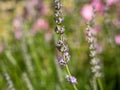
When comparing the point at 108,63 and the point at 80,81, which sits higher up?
the point at 108,63

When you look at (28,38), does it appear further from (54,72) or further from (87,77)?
(87,77)

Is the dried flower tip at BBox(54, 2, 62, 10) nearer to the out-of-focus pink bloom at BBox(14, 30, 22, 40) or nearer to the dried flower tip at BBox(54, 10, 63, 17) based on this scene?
the dried flower tip at BBox(54, 10, 63, 17)

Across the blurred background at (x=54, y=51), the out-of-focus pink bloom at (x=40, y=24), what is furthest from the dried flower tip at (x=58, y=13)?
the out-of-focus pink bloom at (x=40, y=24)

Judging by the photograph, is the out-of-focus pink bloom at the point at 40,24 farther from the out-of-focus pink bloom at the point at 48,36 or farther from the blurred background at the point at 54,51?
the out-of-focus pink bloom at the point at 48,36

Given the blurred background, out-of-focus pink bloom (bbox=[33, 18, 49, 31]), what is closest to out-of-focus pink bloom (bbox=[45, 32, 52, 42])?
the blurred background

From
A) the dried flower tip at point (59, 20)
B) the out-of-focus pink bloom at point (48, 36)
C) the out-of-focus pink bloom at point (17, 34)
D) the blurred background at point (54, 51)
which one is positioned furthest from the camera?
the out-of-focus pink bloom at point (17, 34)

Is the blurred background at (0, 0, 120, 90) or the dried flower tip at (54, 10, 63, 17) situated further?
the blurred background at (0, 0, 120, 90)

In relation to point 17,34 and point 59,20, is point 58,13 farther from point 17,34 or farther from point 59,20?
point 17,34

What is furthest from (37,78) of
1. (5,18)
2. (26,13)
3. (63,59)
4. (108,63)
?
(5,18)

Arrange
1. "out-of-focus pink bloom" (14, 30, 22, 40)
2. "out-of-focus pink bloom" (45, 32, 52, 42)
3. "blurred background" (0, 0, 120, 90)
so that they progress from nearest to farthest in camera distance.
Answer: "blurred background" (0, 0, 120, 90)
"out-of-focus pink bloom" (45, 32, 52, 42)
"out-of-focus pink bloom" (14, 30, 22, 40)
